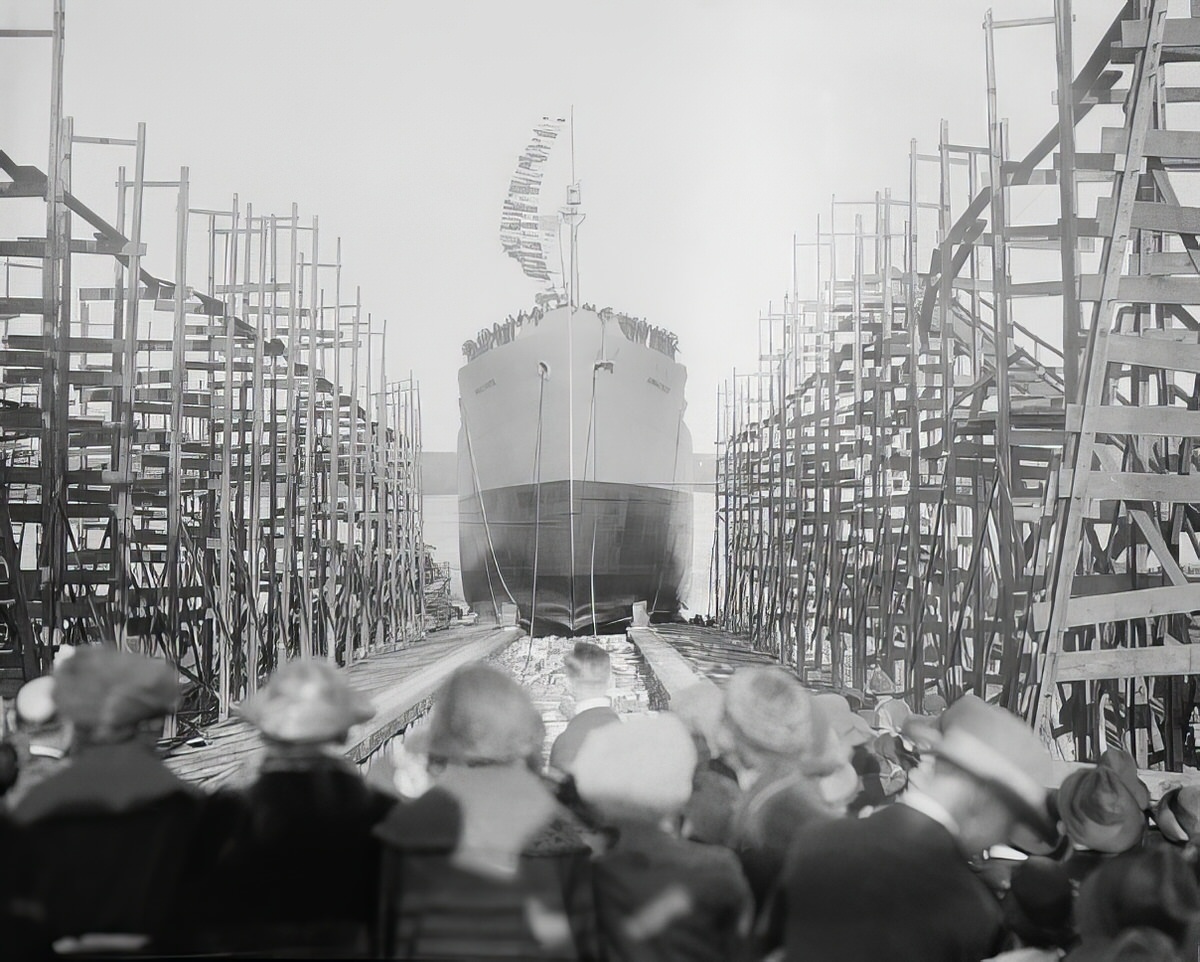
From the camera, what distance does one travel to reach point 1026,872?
71.6 inches

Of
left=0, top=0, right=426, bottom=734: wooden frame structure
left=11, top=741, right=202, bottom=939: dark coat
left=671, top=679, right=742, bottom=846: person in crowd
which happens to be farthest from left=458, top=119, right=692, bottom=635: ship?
left=11, top=741, right=202, bottom=939: dark coat

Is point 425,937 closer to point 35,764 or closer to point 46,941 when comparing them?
point 46,941

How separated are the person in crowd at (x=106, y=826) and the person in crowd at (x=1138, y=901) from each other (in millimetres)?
1467

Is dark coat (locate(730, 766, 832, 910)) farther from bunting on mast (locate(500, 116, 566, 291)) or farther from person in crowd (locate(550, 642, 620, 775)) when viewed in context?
bunting on mast (locate(500, 116, 566, 291))

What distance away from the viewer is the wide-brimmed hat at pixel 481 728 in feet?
5.82

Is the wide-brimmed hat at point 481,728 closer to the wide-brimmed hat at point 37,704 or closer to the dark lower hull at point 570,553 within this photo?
the wide-brimmed hat at point 37,704

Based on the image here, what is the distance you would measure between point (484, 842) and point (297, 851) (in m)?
0.31

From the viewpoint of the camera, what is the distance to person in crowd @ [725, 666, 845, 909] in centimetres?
170

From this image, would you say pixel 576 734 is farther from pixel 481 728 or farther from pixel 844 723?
pixel 844 723

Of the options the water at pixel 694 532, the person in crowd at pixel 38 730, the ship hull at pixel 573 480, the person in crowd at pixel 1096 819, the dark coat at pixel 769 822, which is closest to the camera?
the dark coat at pixel 769 822

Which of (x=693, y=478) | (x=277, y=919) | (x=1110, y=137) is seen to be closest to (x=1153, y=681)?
(x=1110, y=137)

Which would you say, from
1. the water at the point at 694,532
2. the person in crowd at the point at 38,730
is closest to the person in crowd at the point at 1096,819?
the person in crowd at the point at 38,730

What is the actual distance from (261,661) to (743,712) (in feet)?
24.4

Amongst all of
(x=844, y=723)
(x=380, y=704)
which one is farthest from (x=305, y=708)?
(x=380, y=704)
